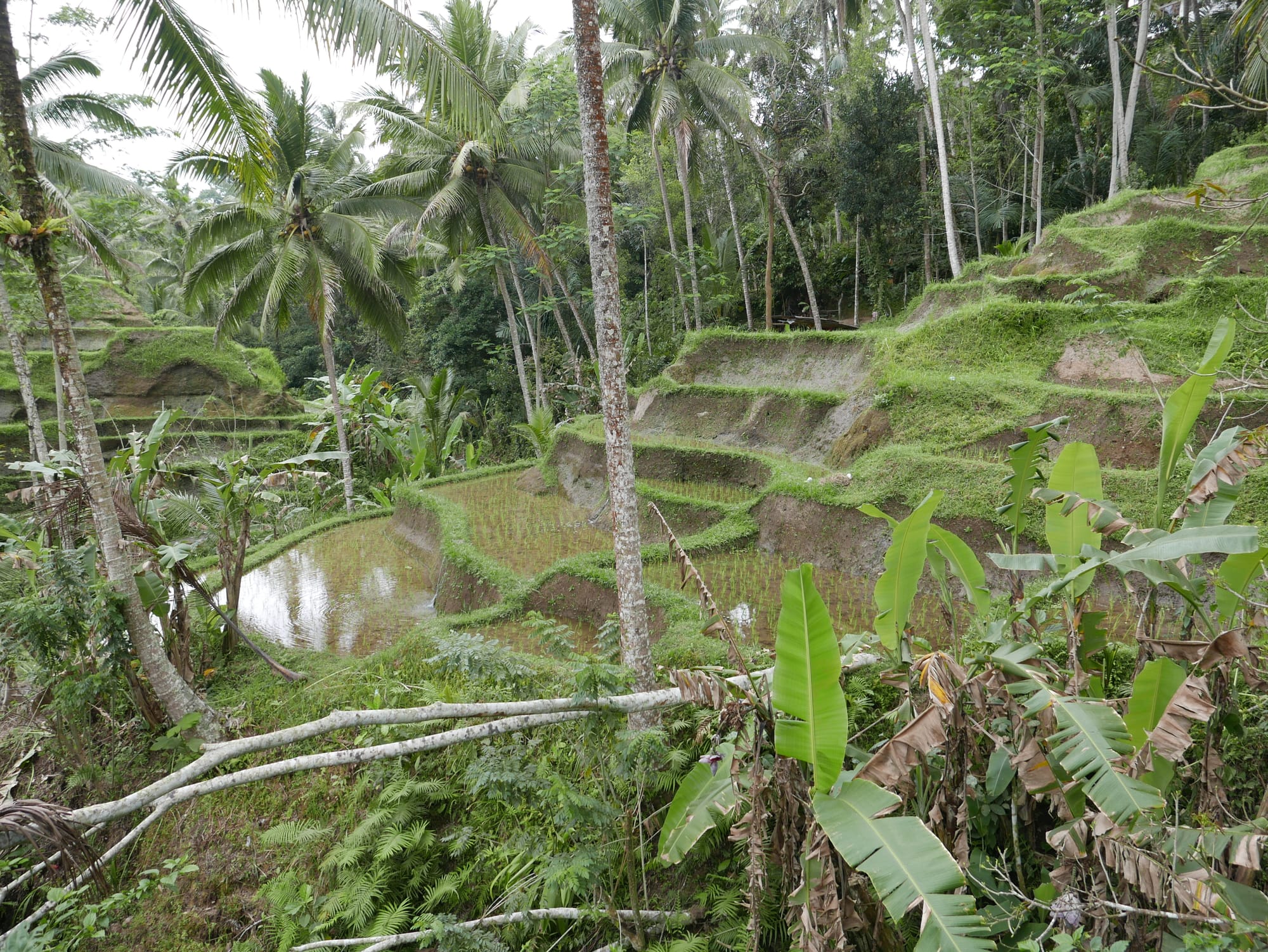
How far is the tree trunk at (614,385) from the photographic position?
3.92 m

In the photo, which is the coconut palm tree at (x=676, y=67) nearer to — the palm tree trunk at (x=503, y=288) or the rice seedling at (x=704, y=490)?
the palm tree trunk at (x=503, y=288)

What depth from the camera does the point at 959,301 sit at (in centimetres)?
1144

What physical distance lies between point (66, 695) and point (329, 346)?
9.03m

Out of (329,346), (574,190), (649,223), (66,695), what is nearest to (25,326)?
(329,346)

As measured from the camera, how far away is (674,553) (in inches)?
315

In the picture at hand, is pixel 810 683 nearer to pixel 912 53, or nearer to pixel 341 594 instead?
pixel 341 594

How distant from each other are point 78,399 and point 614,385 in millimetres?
3750

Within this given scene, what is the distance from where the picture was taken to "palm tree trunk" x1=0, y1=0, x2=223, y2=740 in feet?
15.5

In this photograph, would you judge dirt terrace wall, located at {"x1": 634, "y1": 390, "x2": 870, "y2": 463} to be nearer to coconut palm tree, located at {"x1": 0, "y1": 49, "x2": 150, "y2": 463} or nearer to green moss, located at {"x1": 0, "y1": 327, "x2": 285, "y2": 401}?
coconut palm tree, located at {"x1": 0, "y1": 49, "x2": 150, "y2": 463}

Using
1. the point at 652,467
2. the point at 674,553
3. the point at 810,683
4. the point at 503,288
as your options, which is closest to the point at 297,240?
the point at 503,288

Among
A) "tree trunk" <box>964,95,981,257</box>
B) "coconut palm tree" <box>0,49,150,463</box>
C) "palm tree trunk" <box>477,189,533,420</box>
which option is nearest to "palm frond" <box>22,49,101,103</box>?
"coconut palm tree" <box>0,49,150,463</box>

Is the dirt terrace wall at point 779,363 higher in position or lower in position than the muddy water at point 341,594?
higher

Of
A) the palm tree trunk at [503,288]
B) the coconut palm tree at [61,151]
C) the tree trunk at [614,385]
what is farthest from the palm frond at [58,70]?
the tree trunk at [614,385]

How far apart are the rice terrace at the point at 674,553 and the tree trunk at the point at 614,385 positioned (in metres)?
0.03
